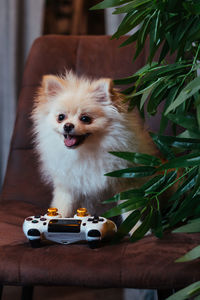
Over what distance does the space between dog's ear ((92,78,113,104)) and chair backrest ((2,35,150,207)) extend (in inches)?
16.6

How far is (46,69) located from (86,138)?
0.59 m

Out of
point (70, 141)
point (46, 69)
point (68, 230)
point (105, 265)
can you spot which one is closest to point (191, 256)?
point (105, 265)

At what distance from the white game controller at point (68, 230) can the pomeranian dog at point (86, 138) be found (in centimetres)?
22

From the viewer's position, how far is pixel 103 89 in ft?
3.55

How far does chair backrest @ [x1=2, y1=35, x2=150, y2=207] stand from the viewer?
1446mm

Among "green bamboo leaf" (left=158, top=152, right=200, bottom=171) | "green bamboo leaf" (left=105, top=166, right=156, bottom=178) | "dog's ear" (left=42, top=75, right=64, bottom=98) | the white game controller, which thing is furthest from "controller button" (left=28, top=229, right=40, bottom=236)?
"dog's ear" (left=42, top=75, right=64, bottom=98)

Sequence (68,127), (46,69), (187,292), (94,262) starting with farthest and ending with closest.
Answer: (46,69)
(68,127)
(94,262)
(187,292)

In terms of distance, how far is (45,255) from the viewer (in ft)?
2.64

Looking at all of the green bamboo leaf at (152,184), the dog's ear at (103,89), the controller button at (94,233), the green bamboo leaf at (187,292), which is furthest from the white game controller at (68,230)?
the dog's ear at (103,89)

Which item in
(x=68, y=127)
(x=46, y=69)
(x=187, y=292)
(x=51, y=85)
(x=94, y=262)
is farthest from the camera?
(x=46, y=69)

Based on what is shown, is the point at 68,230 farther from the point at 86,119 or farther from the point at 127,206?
the point at 86,119

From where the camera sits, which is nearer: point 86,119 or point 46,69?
point 86,119

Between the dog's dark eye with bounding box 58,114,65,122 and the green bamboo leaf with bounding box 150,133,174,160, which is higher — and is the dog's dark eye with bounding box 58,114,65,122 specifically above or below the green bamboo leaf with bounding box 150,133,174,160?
above

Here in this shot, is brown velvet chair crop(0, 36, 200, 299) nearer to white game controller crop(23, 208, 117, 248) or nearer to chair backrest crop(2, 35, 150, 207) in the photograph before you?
white game controller crop(23, 208, 117, 248)
